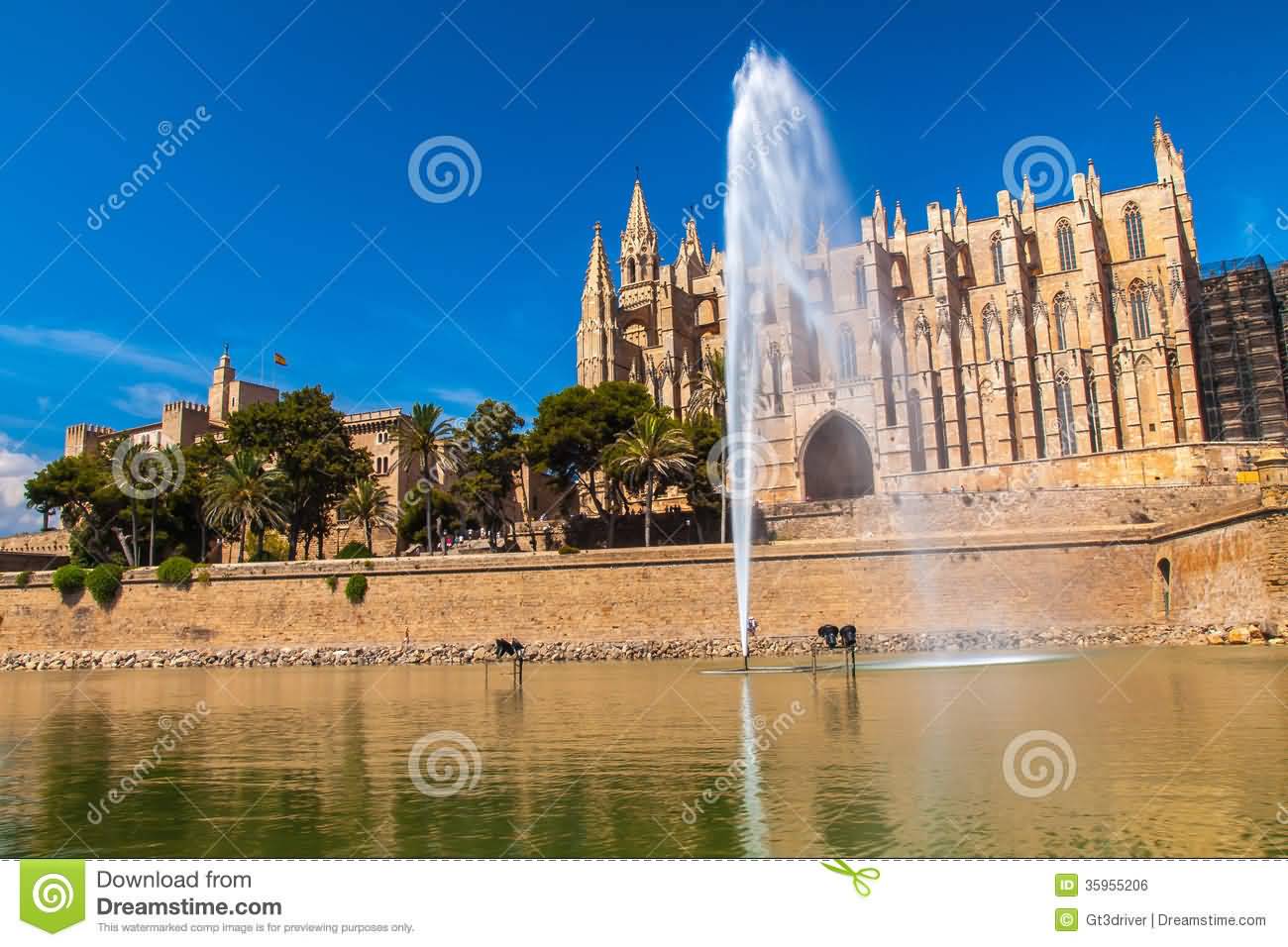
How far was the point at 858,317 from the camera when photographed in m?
56.8

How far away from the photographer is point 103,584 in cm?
3928

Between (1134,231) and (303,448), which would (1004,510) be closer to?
(1134,231)

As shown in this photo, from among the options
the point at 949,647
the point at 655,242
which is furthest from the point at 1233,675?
the point at 655,242

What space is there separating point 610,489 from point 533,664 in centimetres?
1652

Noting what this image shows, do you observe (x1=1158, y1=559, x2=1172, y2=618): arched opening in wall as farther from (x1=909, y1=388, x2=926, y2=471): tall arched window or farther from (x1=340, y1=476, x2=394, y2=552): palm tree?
(x1=340, y1=476, x2=394, y2=552): palm tree

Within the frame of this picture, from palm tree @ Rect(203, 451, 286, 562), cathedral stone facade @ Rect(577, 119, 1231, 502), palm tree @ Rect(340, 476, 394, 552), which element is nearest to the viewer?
palm tree @ Rect(203, 451, 286, 562)

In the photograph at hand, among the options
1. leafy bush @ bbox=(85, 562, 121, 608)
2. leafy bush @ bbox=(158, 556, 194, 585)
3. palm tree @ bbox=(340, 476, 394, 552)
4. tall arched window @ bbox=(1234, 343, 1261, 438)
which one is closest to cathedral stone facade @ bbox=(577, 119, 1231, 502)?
tall arched window @ bbox=(1234, 343, 1261, 438)

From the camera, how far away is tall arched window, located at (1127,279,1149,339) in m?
52.3

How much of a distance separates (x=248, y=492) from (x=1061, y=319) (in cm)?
4145

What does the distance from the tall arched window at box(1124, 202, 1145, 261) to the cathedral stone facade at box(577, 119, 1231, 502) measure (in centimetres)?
8

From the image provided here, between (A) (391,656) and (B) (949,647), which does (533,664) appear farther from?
(B) (949,647)

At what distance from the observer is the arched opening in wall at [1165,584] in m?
29.3
